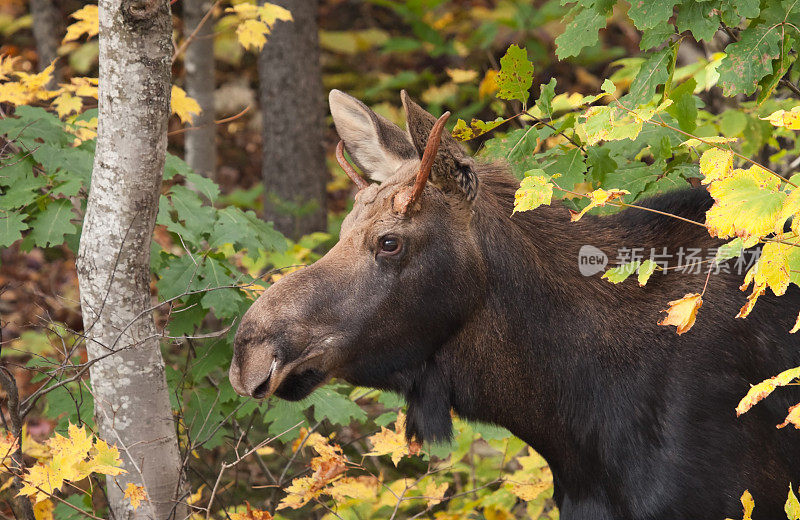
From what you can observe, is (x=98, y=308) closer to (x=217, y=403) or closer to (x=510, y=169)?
(x=217, y=403)

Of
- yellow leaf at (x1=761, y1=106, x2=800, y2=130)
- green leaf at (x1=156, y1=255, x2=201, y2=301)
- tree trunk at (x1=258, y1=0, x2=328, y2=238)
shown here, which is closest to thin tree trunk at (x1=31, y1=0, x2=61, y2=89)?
tree trunk at (x1=258, y1=0, x2=328, y2=238)

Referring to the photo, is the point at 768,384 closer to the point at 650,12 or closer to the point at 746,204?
the point at 746,204

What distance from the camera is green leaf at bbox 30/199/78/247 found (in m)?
4.01

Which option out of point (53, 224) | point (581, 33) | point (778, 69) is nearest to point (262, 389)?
point (53, 224)

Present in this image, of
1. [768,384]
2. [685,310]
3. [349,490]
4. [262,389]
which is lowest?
[349,490]

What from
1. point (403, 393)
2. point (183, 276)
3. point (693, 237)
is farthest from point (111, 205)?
point (693, 237)

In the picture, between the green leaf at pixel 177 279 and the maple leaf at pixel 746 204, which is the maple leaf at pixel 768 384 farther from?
the green leaf at pixel 177 279

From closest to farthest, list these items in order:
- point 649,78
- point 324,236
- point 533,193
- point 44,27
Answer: point 533,193 → point 649,78 → point 324,236 → point 44,27

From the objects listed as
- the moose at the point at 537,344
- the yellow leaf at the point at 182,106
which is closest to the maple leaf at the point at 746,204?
the moose at the point at 537,344

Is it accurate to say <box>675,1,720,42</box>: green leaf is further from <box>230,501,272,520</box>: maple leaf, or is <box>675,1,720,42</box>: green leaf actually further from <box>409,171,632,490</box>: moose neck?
<box>230,501,272,520</box>: maple leaf

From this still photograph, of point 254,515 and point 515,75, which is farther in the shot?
point 515,75

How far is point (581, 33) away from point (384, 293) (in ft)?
5.17

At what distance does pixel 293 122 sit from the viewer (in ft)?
28.8

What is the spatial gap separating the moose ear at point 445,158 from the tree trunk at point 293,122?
5.19 metres
